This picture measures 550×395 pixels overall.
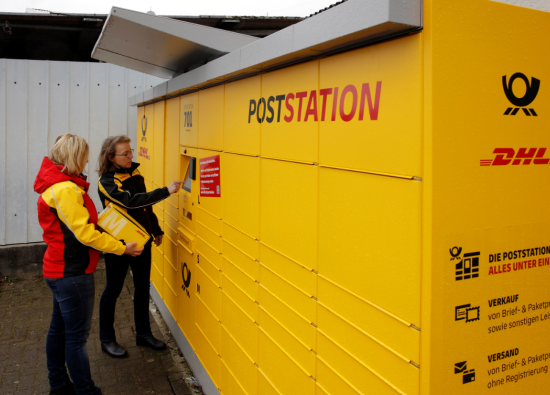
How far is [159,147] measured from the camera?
5008 millimetres

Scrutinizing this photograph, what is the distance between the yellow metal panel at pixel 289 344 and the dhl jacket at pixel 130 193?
162 centimetres

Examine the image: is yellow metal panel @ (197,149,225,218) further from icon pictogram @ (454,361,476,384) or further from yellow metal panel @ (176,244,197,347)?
icon pictogram @ (454,361,476,384)

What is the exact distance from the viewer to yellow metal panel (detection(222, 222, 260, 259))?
9.04ft

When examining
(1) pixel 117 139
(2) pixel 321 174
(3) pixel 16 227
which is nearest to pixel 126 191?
(1) pixel 117 139

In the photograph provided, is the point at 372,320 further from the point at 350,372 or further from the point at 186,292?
the point at 186,292

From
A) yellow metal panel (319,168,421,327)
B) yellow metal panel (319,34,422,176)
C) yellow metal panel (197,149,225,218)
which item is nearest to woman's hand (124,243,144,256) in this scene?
yellow metal panel (197,149,225,218)

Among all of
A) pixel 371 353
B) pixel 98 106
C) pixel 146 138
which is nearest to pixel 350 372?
pixel 371 353

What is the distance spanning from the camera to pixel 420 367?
1538mm

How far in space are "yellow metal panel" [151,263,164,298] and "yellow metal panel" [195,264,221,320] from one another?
149 centimetres

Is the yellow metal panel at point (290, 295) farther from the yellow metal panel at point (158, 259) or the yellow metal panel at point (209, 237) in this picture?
the yellow metal panel at point (158, 259)

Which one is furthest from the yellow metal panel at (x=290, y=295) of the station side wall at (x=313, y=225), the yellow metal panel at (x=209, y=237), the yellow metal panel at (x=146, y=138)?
the yellow metal panel at (x=146, y=138)

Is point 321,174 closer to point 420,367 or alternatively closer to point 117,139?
point 420,367

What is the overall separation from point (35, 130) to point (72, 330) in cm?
445

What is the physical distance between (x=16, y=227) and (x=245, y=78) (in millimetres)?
5383
